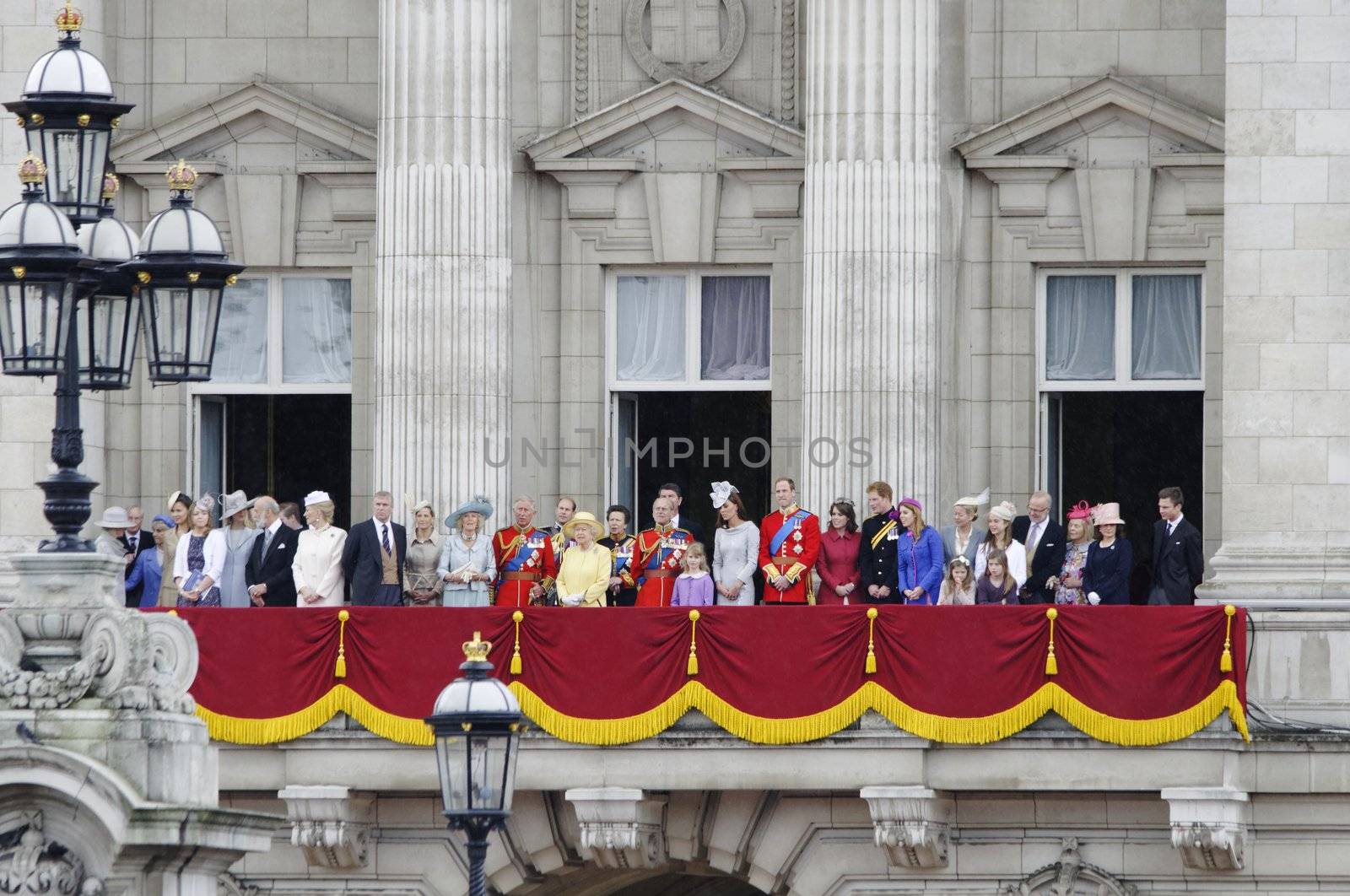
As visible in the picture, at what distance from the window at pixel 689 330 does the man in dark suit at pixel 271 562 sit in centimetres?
547

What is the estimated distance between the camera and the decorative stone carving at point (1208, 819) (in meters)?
32.5

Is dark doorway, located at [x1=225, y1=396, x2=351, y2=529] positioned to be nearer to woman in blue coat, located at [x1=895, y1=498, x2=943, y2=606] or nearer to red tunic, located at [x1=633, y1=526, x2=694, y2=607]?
red tunic, located at [x1=633, y1=526, x2=694, y2=607]

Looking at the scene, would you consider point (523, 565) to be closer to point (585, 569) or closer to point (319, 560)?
point (585, 569)

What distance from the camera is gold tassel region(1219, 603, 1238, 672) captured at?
32.3m

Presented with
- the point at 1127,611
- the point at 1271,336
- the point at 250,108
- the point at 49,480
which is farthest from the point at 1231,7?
the point at 49,480

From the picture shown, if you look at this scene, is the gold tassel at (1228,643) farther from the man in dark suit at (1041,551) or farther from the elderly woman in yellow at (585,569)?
the elderly woman in yellow at (585,569)

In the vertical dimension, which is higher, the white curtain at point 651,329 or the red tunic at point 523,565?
the white curtain at point 651,329

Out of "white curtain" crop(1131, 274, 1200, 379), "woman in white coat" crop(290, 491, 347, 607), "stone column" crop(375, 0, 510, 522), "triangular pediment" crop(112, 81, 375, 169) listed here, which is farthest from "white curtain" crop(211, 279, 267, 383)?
"white curtain" crop(1131, 274, 1200, 379)

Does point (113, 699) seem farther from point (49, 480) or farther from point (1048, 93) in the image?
point (1048, 93)

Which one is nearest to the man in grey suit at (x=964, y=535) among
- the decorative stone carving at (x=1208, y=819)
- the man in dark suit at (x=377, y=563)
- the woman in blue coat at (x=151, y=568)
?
the decorative stone carving at (x=1208, y=819)

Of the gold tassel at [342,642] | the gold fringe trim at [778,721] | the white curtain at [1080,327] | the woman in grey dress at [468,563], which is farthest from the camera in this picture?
the white curtain at [1080,327]

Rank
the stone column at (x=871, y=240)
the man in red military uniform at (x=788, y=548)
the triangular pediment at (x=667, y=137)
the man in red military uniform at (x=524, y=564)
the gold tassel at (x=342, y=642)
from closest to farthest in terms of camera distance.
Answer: the man in red military uniform at (x=788, y=548) → the gold tassel at (x=342, y=642) → the man in red military uniform at (x=524, y=564) → the stone column at (x=871, y=240) → the triangular pediment at (x=667, y=137)

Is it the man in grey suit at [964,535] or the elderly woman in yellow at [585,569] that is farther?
the elderly woman in yellow at [585,569]

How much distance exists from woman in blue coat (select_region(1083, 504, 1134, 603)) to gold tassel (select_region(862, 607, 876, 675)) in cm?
206
